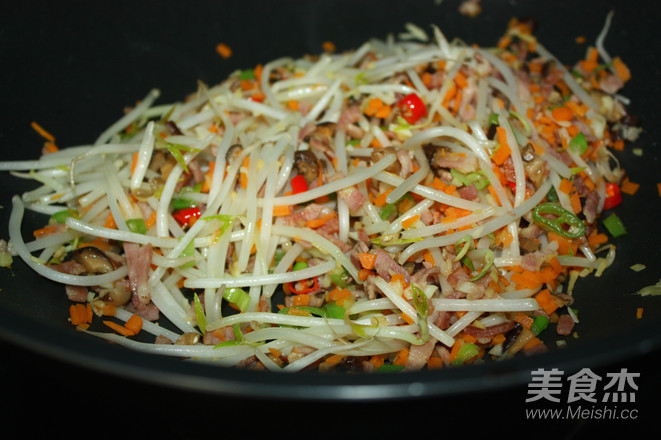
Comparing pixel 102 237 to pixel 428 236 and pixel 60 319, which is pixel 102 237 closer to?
pixel 60 319

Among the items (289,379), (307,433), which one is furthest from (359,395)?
(307,433)

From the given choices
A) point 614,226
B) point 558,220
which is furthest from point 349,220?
point 614,226

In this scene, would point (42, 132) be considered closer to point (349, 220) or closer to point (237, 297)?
point (237, 297)

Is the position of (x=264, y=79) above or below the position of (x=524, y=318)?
above

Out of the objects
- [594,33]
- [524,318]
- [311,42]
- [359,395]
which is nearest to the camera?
[359,395]

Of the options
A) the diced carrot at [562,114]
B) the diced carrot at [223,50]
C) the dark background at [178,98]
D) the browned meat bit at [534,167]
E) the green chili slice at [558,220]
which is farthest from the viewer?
the diced carrot at [223,50]

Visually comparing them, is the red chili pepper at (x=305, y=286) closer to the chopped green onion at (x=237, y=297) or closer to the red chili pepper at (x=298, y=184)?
the chopped green onion at (x=237, y=297)

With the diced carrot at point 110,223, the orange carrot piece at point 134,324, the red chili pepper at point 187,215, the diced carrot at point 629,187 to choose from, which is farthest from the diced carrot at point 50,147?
the diced carrot at point 629,187
